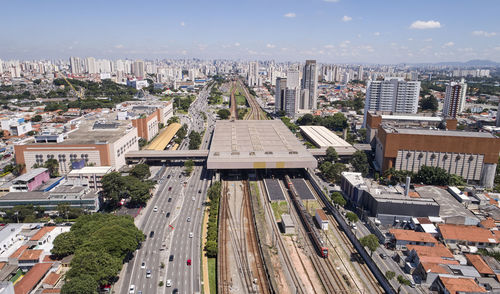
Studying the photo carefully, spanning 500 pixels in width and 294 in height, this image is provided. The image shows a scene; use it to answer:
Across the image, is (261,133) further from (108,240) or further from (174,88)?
(174,88)

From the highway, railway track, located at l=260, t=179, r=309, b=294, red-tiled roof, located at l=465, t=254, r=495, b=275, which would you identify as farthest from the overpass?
red-tiled roof, located at l=465, t=254, r=495, b=275

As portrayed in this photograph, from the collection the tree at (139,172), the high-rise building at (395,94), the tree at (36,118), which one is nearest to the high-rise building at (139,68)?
the tree at (36,118)

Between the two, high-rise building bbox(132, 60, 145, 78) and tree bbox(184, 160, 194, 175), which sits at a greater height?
high-rise building bbox(132, 60, 145, 78)

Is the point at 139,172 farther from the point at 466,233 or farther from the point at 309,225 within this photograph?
the point at 466,233

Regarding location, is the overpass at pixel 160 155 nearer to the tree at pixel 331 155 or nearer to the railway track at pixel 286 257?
the railway track at pixel 286 257

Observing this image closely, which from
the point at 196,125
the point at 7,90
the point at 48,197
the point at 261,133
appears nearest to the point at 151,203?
the point at 48,197

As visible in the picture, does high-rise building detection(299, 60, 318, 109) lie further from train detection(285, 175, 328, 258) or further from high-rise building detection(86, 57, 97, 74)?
high-rise building detection(86, 57, 97, 74)

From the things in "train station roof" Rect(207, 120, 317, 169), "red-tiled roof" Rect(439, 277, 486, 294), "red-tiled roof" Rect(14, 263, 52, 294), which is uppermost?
"train station roof" Rect(207, 120, 317, 169)
